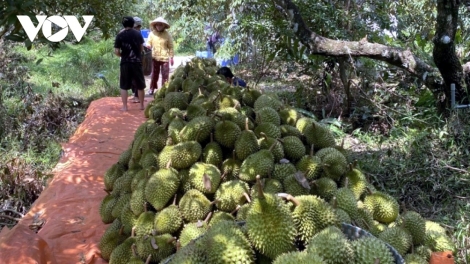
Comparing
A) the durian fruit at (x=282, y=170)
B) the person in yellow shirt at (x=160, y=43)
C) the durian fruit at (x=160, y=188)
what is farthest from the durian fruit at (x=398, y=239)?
the person in yellow shirt at (x=160, y=43)

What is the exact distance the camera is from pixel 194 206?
2.04 metres

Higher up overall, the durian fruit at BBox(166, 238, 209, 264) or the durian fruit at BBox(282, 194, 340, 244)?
the durian fruit at BBox(282, 194, 340, 244)

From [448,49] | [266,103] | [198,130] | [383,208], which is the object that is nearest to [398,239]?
[383,208]

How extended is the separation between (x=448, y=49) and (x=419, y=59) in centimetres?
36

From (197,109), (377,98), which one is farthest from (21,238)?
(377,98)

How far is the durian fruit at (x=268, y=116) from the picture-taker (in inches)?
104

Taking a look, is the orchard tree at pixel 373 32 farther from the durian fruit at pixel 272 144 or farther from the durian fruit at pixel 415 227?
the durian fruit at pixel 415 227

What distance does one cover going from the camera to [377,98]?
5.34 metres

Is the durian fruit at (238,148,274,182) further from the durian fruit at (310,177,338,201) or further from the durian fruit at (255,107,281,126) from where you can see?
the durian fruit at (255,107,281,126)

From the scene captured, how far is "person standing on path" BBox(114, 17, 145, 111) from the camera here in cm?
575

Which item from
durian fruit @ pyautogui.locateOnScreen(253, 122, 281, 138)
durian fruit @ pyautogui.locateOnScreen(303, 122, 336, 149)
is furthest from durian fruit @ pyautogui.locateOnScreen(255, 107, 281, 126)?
durian fruit @ pyautogui.locateOnScreen(303, 122, 336, 149)

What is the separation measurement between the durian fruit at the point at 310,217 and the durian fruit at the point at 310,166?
2.06 ft

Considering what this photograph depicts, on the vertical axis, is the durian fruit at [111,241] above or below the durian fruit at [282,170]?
below

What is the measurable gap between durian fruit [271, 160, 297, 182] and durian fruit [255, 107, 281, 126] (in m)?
0.49
